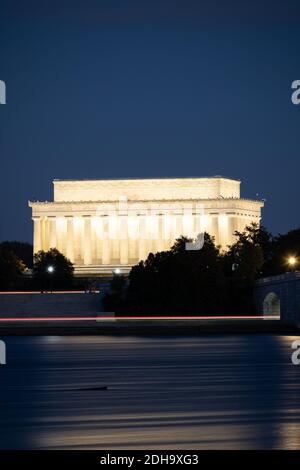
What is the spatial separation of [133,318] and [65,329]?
10638 mm

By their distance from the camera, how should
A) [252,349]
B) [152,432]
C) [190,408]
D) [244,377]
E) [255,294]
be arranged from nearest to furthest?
[152,432], [190,408], [244,377], [252,349], [255,294]

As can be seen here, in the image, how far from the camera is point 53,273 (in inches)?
7274

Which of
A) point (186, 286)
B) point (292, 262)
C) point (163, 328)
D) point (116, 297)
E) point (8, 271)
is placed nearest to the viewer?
point (163, 328)

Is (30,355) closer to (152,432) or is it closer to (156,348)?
(156,348)

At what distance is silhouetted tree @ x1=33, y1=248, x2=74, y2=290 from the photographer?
182 m

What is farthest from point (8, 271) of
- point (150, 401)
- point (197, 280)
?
point (150, 401)

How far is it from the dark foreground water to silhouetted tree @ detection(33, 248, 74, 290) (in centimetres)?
10161

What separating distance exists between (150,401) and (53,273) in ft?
454

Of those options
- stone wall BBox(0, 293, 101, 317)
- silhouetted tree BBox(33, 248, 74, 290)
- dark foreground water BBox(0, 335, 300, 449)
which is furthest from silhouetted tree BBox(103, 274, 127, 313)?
dark foreground water BBox(0, 335, 300, 449)

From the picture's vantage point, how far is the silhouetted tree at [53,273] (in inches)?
7163

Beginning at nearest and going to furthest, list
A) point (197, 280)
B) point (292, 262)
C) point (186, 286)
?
point (186, 286), point (197, 280), point (292, 262)

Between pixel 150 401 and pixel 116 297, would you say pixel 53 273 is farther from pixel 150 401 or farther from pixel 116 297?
pixel 150 401
